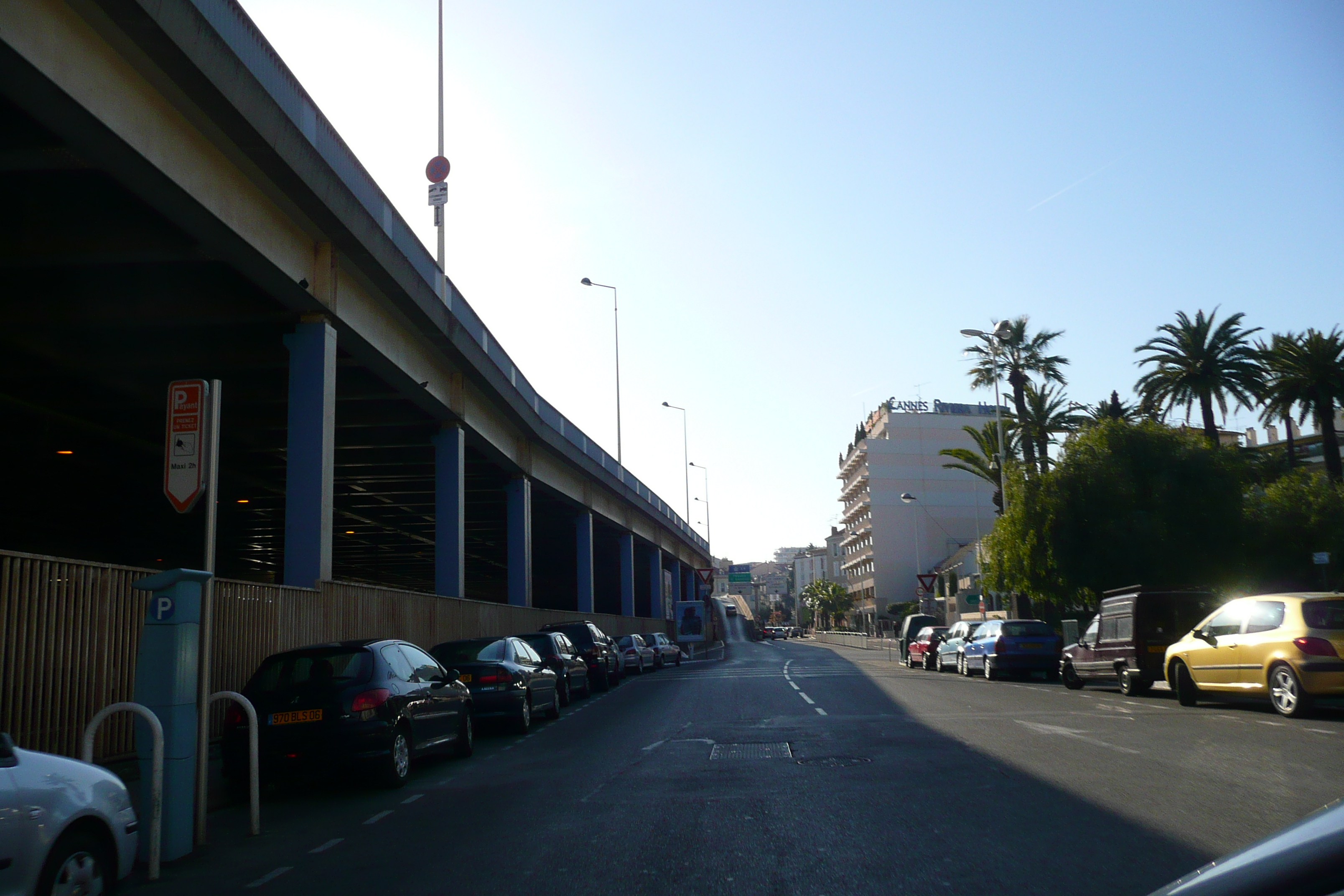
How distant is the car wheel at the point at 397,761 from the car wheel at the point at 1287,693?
456 inches

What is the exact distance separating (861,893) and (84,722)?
7689mm

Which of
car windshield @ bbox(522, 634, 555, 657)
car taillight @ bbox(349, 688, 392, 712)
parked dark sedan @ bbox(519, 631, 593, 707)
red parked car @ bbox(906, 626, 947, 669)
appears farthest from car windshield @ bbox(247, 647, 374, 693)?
red parked car @ bbox(906, 626, 947, 669)

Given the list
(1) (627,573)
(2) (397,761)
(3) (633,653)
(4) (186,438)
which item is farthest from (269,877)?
(1) (627,573)

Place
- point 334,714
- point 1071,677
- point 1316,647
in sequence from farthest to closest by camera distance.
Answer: point 1071,677 < point 1316,647 < point 334,714

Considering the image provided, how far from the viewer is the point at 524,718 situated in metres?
17.2

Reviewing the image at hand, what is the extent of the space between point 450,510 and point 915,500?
8423 cm

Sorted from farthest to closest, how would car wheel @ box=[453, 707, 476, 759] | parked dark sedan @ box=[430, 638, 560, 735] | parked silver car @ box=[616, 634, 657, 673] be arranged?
parked silver car @ box=[616, 634, 657, 673] → parked dark sedan @ box=[430, 638, 560, 735] → car wheel @ box=[453, 707, 476, 759]

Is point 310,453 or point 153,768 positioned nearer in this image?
point 153,768

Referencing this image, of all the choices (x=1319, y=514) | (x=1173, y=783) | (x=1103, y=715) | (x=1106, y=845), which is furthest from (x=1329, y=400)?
(x=1106, y=845)

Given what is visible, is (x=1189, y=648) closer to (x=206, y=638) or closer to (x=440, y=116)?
(x=206, y=638)

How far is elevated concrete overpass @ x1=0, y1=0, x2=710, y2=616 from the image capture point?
11.5 metres

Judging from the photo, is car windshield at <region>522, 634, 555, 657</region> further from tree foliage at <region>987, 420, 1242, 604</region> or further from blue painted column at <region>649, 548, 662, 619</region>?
blue painted column at <region>649, 548, 662, 619</region>

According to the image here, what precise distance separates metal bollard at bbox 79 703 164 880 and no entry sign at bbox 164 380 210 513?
1.92 meters

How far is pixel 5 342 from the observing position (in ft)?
61.8
